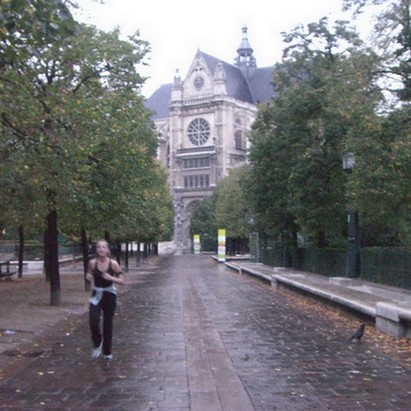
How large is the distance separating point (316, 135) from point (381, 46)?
9473 millimetres

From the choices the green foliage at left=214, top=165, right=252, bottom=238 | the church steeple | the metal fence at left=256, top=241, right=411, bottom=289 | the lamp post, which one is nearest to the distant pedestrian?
the metal fence at left=256, top=241, right=411, bottom=289

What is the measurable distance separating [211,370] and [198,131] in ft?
354

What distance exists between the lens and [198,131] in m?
115

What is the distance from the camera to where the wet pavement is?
6.50 meters

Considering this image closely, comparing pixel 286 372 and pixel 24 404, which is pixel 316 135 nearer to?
pixel 286 372

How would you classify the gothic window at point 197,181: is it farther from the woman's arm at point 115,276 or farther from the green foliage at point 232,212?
the woman's arm at point 115,276

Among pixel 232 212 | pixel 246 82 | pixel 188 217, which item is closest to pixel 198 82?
pixel 246 82

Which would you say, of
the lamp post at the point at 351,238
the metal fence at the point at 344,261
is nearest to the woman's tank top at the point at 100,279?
the metal fence at the point at 344,261

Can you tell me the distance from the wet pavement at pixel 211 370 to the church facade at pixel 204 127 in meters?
97.8

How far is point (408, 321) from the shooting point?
399 inches

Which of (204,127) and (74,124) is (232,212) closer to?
(204,127)

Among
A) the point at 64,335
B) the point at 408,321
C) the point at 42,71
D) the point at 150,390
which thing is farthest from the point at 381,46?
the point at 150,390

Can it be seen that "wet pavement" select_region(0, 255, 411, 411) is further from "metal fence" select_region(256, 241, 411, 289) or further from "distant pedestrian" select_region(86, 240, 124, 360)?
"metal fence" select_region(256, 241, 411, 289)

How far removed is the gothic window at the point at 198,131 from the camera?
114m
